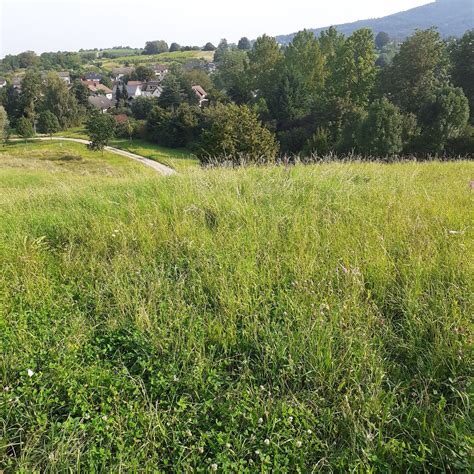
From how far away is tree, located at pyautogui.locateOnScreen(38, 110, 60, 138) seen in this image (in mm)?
64394

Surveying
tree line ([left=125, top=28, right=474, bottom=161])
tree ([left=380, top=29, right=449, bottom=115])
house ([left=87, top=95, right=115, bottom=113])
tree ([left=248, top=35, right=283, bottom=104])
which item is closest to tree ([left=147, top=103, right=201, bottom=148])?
tree line ([left=125, top=28, right=474, bottom=161])

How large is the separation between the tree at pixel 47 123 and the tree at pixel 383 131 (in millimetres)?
58336

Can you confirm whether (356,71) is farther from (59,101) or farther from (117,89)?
(117,89)

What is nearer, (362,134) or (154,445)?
(154,445)

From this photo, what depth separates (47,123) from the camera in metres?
64.2

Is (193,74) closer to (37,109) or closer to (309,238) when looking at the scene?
(37,109)

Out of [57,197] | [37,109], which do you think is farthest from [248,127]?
[37,109]

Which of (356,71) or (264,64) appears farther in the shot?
(264,64)

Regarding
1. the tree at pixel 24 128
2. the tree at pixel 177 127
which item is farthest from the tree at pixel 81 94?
the tree at pixel 177 127

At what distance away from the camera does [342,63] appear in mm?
41562

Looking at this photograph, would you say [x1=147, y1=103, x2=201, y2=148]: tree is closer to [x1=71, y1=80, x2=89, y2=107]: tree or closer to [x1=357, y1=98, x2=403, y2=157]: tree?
[x1=357, y1=98, x2=403, y2=157]: tree

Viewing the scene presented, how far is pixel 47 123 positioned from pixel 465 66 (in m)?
64.1

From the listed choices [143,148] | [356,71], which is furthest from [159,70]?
[356,71]

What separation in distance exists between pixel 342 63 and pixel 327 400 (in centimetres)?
4624
